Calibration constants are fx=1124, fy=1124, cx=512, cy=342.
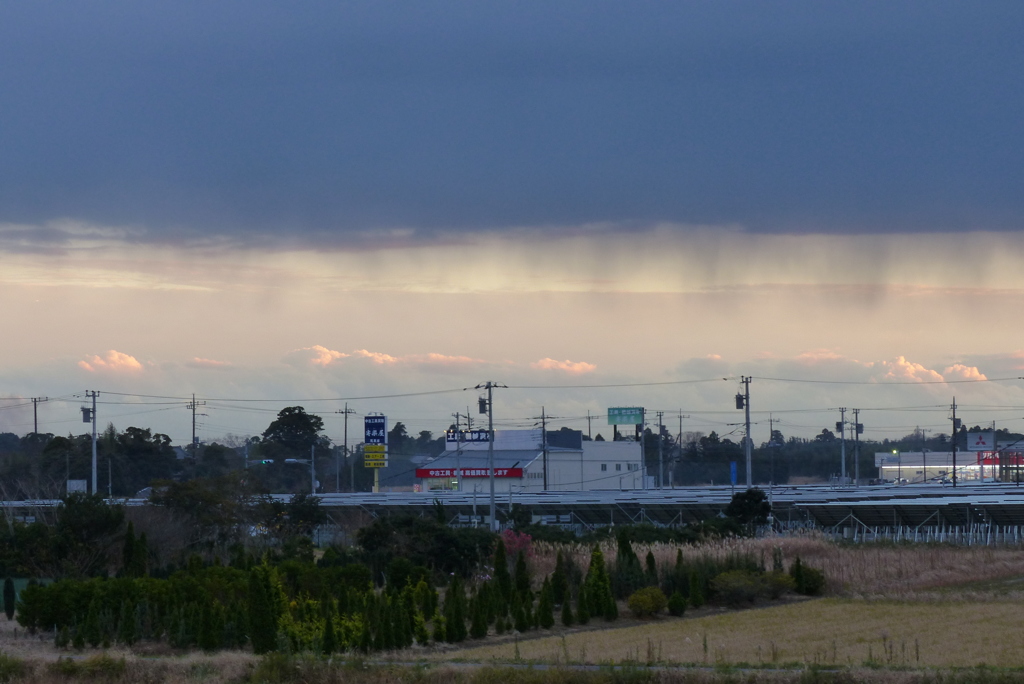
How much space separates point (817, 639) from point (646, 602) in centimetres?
737

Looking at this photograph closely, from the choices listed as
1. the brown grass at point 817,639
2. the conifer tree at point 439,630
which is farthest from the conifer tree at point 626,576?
the conifer tree at point 439,630

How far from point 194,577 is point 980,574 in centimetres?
2718

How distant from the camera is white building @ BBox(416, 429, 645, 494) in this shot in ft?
377

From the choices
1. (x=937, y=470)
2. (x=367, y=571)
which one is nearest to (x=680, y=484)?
(x=937, y=470)

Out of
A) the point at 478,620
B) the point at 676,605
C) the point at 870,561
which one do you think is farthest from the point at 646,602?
the point at 870,561

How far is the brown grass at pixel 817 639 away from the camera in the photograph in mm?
22622

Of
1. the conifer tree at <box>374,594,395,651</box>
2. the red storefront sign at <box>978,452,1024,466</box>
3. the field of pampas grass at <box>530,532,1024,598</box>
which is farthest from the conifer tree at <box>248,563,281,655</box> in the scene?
the red storefront sign at <box>978,452,1024,466</box>

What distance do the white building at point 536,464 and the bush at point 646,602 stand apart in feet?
248

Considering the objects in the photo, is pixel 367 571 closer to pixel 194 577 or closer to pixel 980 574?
pixel 194 577

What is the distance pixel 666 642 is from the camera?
90.9 ft

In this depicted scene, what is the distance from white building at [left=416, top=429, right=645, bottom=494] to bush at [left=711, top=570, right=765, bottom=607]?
73.3m

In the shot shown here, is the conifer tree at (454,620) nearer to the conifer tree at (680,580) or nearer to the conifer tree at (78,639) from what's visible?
the conifer tree at (78,639)

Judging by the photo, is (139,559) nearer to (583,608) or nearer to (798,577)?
(583,608)

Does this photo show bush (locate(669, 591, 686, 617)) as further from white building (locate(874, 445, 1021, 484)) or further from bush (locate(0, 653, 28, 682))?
white building (locate(874, 445, 1021, 484))
